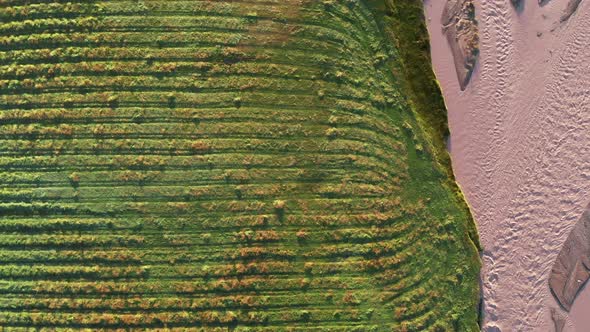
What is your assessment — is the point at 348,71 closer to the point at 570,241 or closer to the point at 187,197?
the point at 187,197

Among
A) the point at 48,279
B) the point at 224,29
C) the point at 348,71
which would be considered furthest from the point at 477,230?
the point at 48,279

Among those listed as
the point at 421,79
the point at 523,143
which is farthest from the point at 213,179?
the point at 523,143

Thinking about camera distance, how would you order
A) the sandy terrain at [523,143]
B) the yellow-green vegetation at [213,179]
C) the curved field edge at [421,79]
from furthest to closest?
the sandy terrain at [523,143] < the curved field edge at [421,79] < the yellow-green vegetation at [213,179]

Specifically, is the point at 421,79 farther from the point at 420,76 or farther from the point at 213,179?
the point at 213,179

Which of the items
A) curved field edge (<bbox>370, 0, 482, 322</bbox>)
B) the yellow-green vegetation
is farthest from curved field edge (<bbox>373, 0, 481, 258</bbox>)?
the yellow-green vegetation

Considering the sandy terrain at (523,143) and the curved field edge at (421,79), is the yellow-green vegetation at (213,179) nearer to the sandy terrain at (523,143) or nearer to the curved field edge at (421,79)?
the curved field edge at (421,79)

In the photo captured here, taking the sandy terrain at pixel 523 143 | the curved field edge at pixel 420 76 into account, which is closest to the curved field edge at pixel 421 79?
the curved field edge at pixel 420 76

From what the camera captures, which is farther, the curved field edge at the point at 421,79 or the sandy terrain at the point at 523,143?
the sandy terrain at the point at 523,143

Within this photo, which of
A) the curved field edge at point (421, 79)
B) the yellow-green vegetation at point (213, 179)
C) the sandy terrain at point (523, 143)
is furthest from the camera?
the sandy terrain at point (523, 143)
